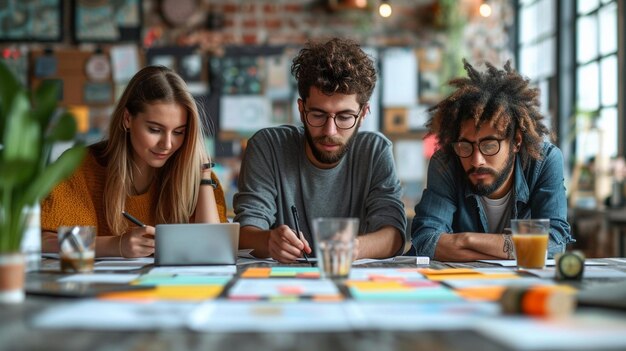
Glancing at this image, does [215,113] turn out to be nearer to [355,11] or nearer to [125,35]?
[125,35]

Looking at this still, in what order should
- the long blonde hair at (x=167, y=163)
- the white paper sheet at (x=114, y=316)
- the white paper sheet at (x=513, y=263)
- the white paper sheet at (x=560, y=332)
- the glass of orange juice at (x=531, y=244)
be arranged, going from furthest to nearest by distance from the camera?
the long blonde hair at (x=167, y=163), the white paper sheet at (x=513, y=263), the glass of orange juice at (x=531, y=244), the white paper sheet at (x=114, y=316), the white paper sheet at (x=560, y=332)

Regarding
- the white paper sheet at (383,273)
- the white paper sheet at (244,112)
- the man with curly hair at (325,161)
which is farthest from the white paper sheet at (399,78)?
the white paper sheet at (383,273)

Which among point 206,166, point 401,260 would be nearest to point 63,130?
point 401,260

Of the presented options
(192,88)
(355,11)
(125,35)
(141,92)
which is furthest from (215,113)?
(141,92)

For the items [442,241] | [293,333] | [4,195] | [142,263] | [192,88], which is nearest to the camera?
[293,333]

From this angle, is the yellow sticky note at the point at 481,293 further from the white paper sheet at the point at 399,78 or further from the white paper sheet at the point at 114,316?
the white paper sheet at the point at 399,78

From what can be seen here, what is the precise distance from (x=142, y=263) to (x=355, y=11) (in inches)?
157

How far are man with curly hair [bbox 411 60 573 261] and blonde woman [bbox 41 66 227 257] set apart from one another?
0.66 metres

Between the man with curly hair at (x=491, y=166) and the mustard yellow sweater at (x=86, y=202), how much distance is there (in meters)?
0.68

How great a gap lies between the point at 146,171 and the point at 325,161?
1.80 ft

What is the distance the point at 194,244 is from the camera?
1586mm

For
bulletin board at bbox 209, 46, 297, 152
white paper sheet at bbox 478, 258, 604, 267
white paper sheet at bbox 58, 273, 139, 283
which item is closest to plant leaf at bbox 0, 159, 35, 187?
white paper sheet at bbox 58, 273, 139, 283

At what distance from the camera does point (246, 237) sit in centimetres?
198

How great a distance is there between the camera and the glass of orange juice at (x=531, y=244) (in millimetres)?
1511
